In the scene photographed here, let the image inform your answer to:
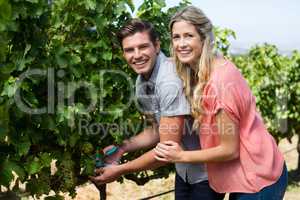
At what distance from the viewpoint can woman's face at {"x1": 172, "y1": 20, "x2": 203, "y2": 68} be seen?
281 cm

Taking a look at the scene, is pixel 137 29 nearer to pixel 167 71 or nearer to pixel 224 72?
pixel 167 71

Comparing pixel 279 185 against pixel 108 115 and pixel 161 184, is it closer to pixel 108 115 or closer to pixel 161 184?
pixel 108 115

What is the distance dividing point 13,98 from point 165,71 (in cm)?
100

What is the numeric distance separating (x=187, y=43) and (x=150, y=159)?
802mm

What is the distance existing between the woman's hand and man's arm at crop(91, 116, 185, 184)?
0.03 m

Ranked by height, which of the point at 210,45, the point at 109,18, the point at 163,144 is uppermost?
the point at 109,18

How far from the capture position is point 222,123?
2668mm

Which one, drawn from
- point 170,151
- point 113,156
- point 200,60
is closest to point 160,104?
point 170,151

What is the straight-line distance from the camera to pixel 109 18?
3990mm

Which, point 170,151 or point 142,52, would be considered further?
point 142,52

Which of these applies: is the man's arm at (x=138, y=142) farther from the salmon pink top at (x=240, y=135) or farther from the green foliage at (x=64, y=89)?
the salmon pink top at (x=240, y=135)

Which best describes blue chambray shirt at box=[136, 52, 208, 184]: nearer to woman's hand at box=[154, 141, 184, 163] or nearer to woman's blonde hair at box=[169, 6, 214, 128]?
woman's blonde hair at box=[169, 6, 214, 128]

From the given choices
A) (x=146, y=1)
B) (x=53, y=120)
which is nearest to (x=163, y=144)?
(x=53, y=120)

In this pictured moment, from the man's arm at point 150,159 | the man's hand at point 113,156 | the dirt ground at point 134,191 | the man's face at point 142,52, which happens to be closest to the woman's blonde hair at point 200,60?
the man's arm at point 150,159
